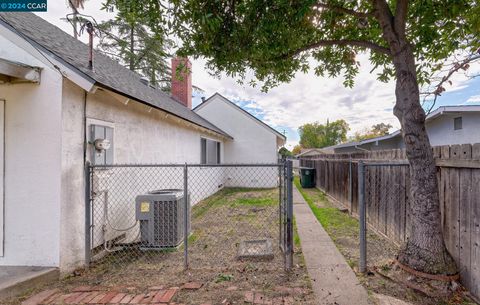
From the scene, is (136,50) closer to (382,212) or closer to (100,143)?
(100,143)

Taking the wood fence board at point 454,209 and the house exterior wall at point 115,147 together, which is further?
the house exterior wall at point 115,147

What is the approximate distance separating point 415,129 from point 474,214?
3.95ft

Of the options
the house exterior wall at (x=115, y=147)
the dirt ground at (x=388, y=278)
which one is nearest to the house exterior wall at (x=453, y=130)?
the dirt ground at (x=388, y=278)

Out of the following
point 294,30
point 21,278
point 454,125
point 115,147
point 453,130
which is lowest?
point 21,278

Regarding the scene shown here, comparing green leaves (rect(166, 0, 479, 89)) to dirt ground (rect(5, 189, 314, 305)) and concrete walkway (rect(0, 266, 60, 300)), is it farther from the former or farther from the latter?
concrete walkway (rect(0, 266, 60, 300))

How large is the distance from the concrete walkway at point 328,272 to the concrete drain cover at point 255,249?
25.6 inches

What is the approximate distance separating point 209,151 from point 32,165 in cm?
942

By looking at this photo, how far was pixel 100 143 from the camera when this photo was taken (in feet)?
13.7

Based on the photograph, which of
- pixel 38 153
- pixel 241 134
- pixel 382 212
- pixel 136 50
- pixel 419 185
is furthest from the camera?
pixel 136 50

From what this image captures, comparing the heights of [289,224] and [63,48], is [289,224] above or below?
below

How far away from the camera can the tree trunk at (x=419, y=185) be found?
3.34 metres

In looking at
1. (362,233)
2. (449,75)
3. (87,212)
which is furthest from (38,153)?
(449,75)

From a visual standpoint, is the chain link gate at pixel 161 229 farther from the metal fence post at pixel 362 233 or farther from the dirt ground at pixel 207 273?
the metal fence post at pixel 362 233

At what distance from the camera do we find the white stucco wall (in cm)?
930
